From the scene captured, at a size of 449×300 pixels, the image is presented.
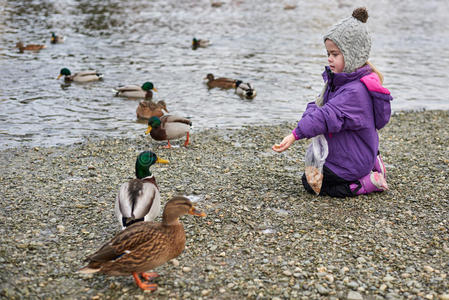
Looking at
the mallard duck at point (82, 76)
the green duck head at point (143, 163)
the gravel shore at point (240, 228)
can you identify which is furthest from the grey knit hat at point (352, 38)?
the mallard duck at point (82, 76)

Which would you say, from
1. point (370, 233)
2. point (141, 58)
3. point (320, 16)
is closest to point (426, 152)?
point (370, 233)

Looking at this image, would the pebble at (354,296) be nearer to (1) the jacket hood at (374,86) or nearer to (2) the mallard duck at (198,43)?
(1) the jacket hood at (374,86)

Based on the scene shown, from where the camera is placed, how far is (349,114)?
522 centimetres

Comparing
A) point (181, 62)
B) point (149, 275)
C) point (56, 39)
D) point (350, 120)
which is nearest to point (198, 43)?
point (181, 62)

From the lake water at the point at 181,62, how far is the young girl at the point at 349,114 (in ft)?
14.9

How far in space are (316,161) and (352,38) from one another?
147 centimetres

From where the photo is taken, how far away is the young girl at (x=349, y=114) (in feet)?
17.0

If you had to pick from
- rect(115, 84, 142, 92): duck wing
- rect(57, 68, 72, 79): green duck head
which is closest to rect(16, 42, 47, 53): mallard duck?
rect(57, 68, 72, 79): green duck head

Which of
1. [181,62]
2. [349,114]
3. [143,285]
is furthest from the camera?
[181,62]

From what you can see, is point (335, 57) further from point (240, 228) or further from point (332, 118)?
point (240, 228)

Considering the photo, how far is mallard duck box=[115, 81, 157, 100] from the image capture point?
12172mm

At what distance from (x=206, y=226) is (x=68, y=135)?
196 inches

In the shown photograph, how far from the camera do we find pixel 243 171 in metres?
6.85

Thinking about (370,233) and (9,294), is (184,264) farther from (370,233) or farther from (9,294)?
(370,233)
